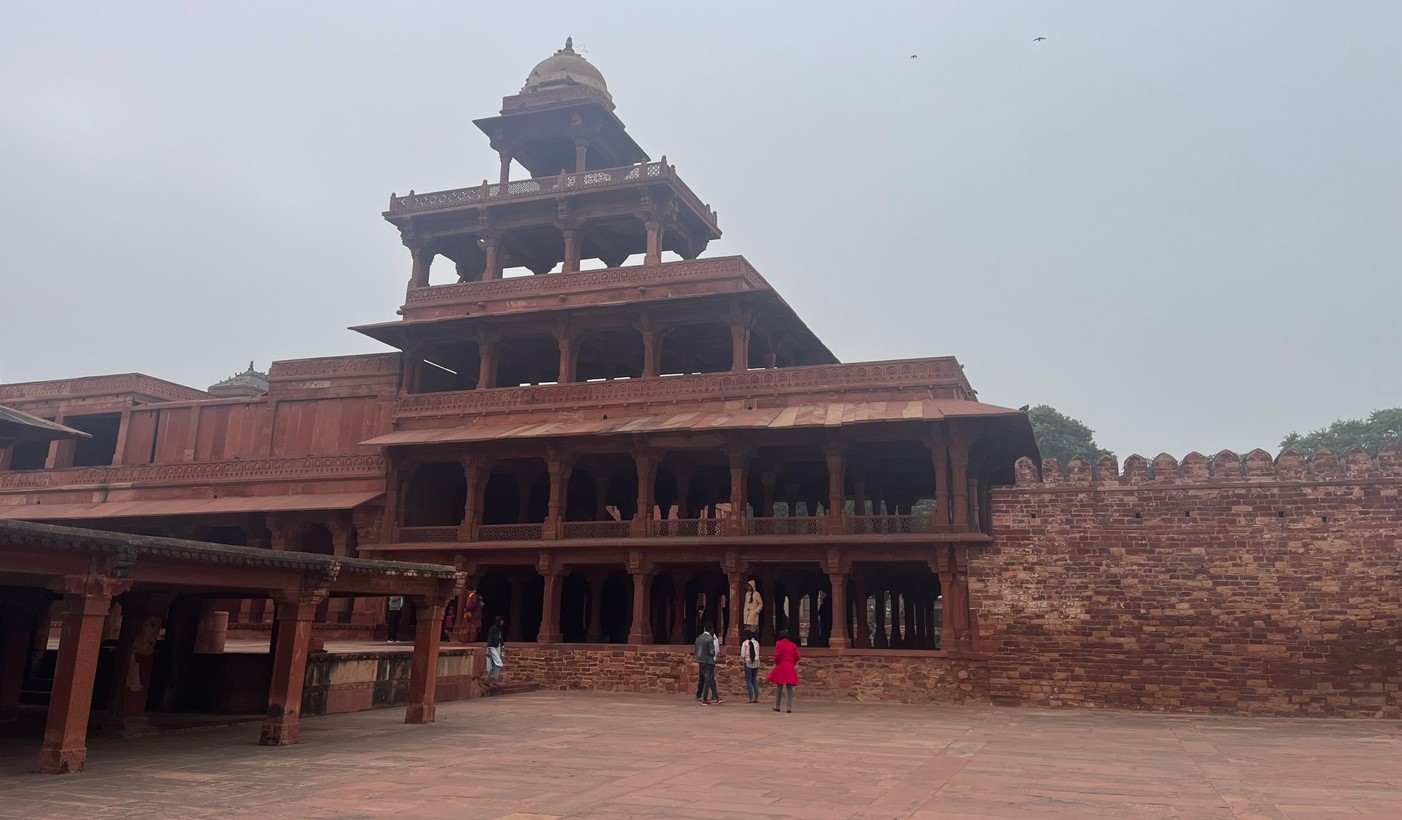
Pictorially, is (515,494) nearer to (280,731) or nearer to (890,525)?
(890,525)

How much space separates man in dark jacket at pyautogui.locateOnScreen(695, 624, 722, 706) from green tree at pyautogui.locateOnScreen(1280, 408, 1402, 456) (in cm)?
4044

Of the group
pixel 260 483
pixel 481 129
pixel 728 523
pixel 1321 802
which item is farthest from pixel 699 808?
pixel 481 129

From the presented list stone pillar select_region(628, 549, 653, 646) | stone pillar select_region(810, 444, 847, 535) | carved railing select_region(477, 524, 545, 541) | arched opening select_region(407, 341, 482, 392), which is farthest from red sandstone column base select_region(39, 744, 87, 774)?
arched opening select_region(407, 341, 482, 392)

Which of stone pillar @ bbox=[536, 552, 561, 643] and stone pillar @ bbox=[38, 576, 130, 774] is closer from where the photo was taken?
stone pillar @ bbox=[38, 576, 130, 774]

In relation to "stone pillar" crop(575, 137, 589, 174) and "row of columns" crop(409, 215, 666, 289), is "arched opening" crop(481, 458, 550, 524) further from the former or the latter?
"stone pillar" crop(575, 137, 589, 174)

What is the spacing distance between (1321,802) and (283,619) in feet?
36.1

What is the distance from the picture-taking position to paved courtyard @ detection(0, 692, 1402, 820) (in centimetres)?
793

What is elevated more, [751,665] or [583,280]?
[583,280]

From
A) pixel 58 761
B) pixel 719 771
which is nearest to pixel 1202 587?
pixel 719 771

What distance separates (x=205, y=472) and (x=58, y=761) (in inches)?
836

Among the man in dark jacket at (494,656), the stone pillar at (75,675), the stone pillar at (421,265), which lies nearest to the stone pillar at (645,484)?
the man in dark jacket at (494,656)

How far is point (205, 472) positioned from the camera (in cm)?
Answer: 2856

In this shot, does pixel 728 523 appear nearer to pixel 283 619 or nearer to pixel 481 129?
pixel 283 619

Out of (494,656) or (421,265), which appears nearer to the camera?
(494,656)
